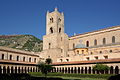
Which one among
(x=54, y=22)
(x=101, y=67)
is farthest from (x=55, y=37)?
(x=101, y=67)

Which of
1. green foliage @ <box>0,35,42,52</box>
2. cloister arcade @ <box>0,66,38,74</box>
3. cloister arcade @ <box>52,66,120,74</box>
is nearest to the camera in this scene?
cloister arcade @ <box>52,66,120,74</box>

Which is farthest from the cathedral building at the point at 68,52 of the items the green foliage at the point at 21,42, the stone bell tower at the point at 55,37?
the green foliage at the point at 21,42

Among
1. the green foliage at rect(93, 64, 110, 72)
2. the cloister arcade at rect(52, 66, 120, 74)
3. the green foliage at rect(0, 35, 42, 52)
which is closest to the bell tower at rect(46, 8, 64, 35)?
the cloister arcade at rect(52, 66, 120, 74)

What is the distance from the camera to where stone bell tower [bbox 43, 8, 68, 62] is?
54.8 meters

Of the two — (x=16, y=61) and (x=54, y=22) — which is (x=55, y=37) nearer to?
(x=54, y=22)

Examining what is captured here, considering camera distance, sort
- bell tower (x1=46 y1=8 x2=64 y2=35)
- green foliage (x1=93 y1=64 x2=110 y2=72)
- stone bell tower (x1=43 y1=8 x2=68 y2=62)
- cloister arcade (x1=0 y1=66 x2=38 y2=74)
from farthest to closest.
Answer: bell tower (x1=46 y1=8 x2=64 y2=35) → stone bell tower (x1=43 y1=8 x2=68 y2=62) → cloister arcade (x1=0 y1=66 x2=38 y2=74) → green foliage (x1=93 y1=64 x2=110 y2=72)

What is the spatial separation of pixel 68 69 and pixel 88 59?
19.3ft

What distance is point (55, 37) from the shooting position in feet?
181

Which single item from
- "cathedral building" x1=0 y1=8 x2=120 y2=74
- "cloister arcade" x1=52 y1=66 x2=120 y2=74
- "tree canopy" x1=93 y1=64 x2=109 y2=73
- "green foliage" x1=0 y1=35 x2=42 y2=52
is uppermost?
"green foliage" x1=0 y1=35 x2=42 y2=52

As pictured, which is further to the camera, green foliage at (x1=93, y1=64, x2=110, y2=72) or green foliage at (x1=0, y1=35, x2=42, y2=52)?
green foliage at (x1=0, y1=35, x2=42, y2=52)

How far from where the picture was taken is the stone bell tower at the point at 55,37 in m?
54.8

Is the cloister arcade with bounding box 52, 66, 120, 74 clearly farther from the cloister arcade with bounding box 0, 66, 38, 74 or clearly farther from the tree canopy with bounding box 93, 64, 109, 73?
the cloister arcade with bounding box 0, 66, 38, 74

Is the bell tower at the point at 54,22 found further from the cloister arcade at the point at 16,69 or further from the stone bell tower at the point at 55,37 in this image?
the cloister arcade at the point at 16,69

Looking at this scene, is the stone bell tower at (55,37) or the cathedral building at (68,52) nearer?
the cathedral building at (68,52)
